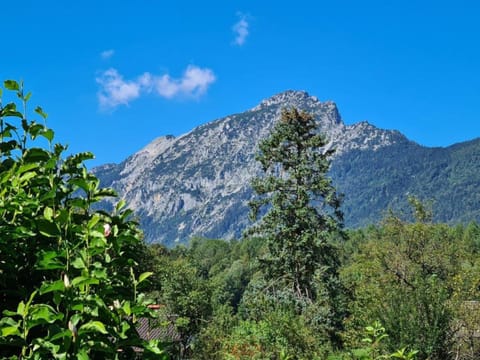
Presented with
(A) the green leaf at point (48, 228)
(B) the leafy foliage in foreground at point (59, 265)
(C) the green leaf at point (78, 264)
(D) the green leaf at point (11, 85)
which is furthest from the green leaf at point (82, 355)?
(D) the green leaf at point (11, 85)

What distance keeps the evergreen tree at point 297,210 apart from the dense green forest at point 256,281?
0.21 ft

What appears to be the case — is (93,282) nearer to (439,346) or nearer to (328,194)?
(439,346)

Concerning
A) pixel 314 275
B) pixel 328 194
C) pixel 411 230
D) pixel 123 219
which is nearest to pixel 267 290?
pixel 314 275

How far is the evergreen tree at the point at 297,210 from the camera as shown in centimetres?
2362

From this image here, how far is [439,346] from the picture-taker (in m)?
14.6

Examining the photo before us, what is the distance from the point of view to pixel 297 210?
23.7 meters

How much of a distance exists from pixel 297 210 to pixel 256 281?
→ 4013mm

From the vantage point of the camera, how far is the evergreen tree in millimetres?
23625

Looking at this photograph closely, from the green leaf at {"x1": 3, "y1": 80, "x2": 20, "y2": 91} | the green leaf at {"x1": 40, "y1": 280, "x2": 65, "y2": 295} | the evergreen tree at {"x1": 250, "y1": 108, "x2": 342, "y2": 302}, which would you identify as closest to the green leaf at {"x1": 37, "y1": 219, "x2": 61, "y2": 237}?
the green leaf at {"x1": 40, "y1": 280, "x2": 65, "y2": 295}

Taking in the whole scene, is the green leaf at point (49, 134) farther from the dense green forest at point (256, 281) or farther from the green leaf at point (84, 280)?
the green leaf at point (84, 280)

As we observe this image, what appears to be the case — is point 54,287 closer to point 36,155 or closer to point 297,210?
point 36,155

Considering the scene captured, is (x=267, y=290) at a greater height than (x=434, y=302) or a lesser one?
greater

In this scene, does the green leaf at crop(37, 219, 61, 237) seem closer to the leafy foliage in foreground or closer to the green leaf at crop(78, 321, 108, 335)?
the leafy foliage in foreground

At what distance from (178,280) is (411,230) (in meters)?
14.8
